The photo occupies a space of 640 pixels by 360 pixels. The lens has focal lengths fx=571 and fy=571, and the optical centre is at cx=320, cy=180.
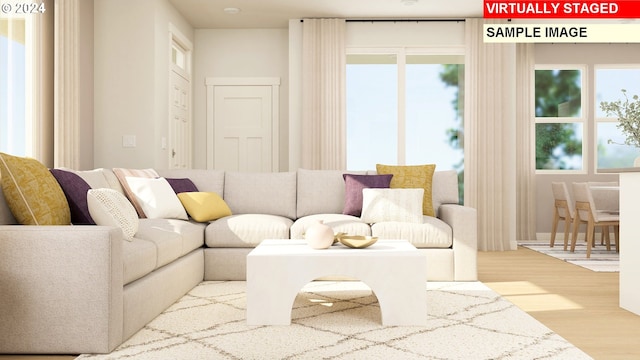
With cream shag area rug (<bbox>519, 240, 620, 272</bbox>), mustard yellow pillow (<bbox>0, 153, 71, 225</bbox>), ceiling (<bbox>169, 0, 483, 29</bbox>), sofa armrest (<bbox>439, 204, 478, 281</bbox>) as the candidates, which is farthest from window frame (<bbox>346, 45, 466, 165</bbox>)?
mustard yellow pillow (<bbox>0, 153, 71, 225</bbox>)

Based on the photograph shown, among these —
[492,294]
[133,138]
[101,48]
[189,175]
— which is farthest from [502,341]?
[101,48]

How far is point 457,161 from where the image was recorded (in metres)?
7.06

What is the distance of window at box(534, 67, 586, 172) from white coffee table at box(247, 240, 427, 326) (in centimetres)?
551

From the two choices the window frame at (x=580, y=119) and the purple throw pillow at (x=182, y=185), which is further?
the window frame at (x=580, y=119)

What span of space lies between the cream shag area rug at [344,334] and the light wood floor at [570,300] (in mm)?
144

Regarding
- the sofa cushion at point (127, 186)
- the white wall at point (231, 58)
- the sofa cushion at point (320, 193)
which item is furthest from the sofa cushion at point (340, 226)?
the white wall at point (231, 58)

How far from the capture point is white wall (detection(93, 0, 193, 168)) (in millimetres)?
5730

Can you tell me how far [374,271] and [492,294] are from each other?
4.17ft

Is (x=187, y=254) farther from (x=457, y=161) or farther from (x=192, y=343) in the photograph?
(x=457, y=161)

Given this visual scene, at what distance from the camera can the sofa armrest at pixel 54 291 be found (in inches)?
96.7

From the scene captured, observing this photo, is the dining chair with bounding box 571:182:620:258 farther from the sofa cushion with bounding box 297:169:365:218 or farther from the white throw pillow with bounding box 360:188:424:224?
the sofa cushion with bounding box 297:169:365:218

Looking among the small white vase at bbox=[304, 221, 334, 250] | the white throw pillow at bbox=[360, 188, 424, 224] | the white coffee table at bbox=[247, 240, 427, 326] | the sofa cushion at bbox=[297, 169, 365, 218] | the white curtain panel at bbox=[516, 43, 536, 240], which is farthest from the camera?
the white curtain panel at bbox=[516, 43, 536, 240]

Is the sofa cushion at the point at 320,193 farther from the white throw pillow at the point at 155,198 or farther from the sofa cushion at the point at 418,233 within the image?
the white throw pillow at the point at 155,198

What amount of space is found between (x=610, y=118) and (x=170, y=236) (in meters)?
6.63
